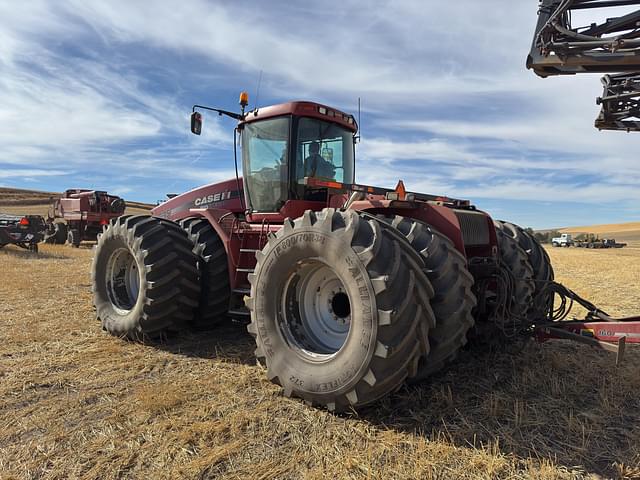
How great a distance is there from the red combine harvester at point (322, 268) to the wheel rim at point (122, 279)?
0.02 meters

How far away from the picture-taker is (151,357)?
4.70 meters

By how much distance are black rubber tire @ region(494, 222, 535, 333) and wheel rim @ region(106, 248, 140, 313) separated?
13.6ft

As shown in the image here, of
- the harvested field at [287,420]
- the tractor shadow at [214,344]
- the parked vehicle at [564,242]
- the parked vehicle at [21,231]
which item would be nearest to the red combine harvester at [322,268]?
the tractor shadow at [214,344]

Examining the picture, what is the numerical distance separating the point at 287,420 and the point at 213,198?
373 centimetres

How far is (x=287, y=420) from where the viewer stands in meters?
3.24

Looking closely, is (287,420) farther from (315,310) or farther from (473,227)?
(473,227)

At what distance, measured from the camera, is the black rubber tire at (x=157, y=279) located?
4973mm

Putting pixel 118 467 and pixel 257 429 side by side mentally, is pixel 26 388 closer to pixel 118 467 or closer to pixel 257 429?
pixel 118 467

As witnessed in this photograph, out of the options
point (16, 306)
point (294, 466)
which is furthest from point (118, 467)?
point (16, 306)

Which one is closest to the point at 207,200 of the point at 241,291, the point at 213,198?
the point at 213,198

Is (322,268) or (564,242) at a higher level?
(322,268)

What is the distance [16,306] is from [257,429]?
5640 mm

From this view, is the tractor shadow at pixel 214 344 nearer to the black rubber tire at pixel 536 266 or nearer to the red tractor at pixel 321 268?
the red tractor at pixel 321 268

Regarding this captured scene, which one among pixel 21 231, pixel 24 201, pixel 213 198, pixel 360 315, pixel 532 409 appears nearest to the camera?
pixel 360 315
